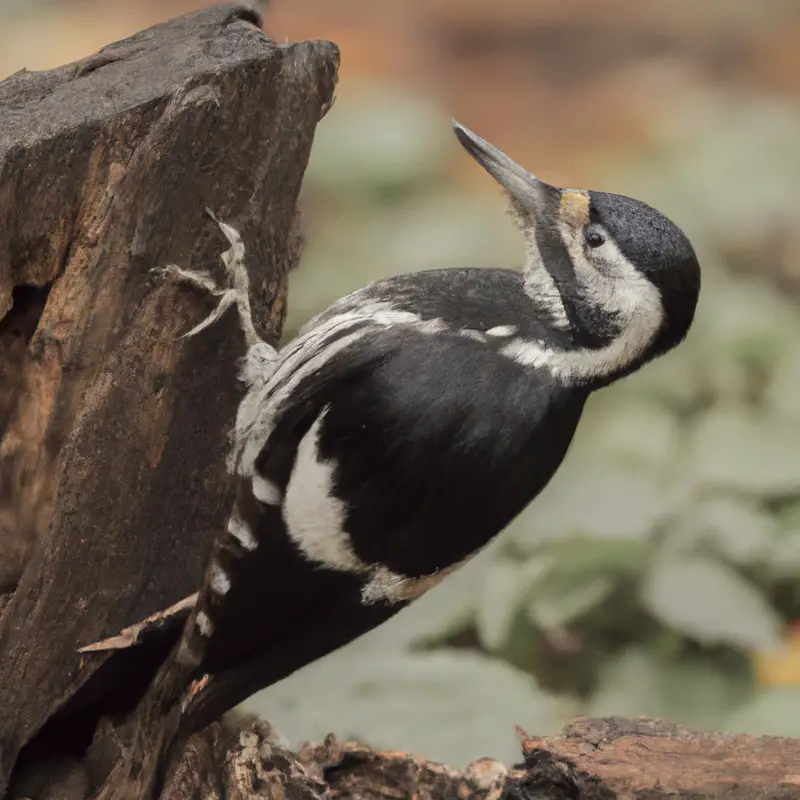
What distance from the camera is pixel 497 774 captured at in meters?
1.83

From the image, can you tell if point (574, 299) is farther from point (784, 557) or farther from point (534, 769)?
point (784, 557)

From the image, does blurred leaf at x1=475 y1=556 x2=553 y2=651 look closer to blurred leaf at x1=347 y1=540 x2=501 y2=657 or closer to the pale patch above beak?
blurred leaf at x1=347 y1=540 x2=501 y2=657

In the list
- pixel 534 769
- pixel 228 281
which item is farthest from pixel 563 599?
pixel 228 281

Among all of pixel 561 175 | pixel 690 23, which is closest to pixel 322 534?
pixel 561 175

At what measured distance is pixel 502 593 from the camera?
7.56 feet

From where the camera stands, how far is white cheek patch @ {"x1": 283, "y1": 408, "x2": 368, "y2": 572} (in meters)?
1.49

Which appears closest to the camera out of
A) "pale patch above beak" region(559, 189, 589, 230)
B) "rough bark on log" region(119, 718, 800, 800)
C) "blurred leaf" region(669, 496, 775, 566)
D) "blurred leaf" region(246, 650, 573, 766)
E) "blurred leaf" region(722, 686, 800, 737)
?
"pale patch above beak" region(559, 189, 589, 230)

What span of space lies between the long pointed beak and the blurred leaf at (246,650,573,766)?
934 mm

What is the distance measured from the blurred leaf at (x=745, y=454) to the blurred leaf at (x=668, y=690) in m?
0.38

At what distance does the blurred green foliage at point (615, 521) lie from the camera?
2164mm

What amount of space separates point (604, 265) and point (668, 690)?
1.19m

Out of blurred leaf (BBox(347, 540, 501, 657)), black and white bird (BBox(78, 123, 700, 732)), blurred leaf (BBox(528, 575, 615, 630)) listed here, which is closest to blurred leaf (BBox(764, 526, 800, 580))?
blurred leaf (BBox(528, 575, 615, 630))

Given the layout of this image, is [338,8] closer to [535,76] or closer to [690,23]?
[535,76]

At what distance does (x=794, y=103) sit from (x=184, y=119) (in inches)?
130
